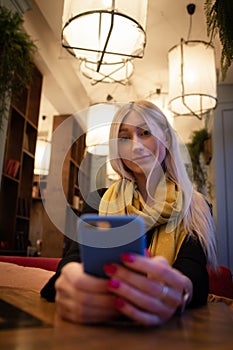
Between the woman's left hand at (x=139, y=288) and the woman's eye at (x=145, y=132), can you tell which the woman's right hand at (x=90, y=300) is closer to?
the woman's left hand at (x=139, y=288)

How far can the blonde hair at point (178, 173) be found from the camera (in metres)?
0.90

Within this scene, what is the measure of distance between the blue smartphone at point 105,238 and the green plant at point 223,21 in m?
1.01

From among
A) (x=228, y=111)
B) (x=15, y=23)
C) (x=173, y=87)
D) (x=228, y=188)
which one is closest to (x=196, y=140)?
(x=228, y=111)

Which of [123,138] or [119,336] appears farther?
[123,138]

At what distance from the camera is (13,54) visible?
6.69ft

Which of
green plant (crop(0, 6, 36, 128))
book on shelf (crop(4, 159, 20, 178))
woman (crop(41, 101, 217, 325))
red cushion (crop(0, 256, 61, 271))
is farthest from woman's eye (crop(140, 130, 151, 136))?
book on shelf (crop(4, 159, 20, 178))

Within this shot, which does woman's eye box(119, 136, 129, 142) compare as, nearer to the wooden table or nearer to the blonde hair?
the blonde hair

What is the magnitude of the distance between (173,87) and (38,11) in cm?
152

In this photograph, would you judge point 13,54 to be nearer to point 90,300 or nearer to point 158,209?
point 158,209

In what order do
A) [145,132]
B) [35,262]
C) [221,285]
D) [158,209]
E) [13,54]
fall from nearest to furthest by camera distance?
1. [158,209]
2. [145,132]
3. [221,285]
4. [35,262]
5. [13,54]

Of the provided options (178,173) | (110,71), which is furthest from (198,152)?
(178,173)

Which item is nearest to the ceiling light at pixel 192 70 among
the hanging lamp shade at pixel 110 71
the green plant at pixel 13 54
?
the hanging lamp shade at pixel 110 71

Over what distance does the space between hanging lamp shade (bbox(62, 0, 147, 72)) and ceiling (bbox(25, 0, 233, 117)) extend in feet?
2.11

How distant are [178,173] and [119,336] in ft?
2.27
